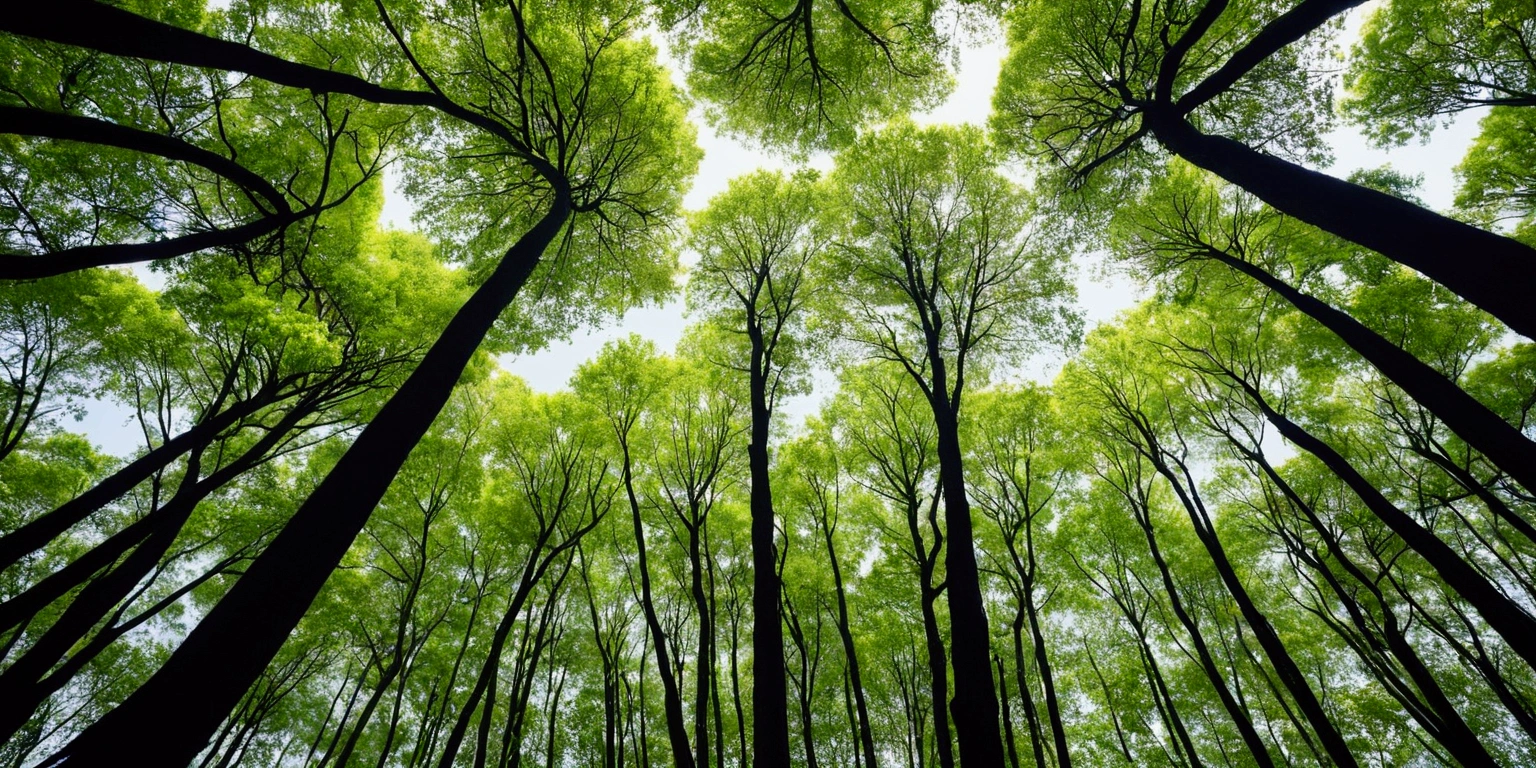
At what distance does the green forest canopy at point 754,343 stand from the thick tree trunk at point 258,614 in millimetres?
20

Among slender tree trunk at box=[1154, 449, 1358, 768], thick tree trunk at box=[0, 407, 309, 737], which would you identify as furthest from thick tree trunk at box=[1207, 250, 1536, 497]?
thick tree trunk at box=[0, 407, 309, 737]

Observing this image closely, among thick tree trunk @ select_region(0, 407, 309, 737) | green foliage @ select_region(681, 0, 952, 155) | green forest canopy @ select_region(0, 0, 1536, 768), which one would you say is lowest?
thick tree trunk @ select_region(0, 407, 309, 737)

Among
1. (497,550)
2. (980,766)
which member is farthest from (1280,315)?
(497,550)

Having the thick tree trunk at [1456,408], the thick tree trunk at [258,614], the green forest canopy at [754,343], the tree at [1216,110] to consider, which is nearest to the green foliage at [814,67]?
the green forest canopy at [754,343]

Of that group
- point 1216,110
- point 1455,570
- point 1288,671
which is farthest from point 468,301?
point 1288,671

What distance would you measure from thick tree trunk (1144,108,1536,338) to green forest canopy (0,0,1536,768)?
0.03 metres

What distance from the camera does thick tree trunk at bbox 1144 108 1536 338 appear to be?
3.16 meters

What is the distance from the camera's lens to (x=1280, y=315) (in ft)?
41.7

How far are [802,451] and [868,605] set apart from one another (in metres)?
7.49

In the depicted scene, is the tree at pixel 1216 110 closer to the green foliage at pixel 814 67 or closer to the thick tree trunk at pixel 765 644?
the green foliage at pixel 814 67

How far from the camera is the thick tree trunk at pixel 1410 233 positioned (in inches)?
124

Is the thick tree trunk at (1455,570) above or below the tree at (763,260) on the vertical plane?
below

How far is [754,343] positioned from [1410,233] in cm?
890

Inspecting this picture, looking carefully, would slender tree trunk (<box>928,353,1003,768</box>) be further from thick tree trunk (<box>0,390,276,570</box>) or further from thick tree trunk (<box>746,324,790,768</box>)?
thick tree trunk (<box>0,390,276,570</box>)
